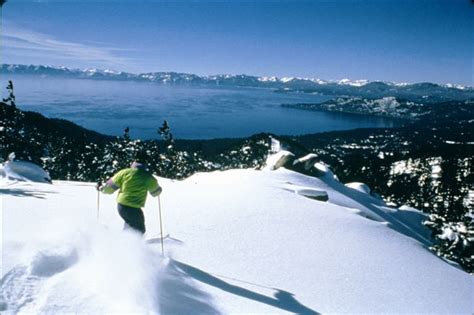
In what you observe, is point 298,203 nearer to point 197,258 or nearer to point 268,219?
point 268,219

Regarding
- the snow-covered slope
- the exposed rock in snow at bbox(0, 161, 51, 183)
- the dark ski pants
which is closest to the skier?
the dark ski pants

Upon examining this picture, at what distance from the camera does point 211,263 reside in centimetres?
771

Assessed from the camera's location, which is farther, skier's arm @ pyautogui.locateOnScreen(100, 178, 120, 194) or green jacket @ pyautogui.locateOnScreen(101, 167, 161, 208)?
skier's arm @ pyautogui.locateOnScreen(100, 178, 120, 194)

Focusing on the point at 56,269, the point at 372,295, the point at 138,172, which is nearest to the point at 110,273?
the point at 56,269

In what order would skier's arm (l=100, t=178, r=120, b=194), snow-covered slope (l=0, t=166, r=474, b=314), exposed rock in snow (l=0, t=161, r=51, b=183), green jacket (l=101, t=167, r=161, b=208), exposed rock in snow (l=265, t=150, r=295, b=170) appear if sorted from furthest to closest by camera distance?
exposed rock in snow (l=265, t=150, r=295, b=170), exposed rock in snow (l=0, t=161, r=51, b=183), skier's arm (l=100, t=178, r=120, b=194), green jacket (l=101, t=167, r=161, b=208), snow-covered slope (l=0, t=166, r=474, b=314)

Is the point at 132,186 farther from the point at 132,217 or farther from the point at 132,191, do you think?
the point at 132,217

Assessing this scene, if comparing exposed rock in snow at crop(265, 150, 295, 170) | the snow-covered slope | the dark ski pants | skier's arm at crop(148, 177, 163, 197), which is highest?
skier's arm at crop(148, 177, 163, 197)

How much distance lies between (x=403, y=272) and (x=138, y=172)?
7.42 meters

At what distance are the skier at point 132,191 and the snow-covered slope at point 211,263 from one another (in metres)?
0.39

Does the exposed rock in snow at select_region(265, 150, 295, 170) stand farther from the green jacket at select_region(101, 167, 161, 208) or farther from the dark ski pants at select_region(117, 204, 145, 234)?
the dark ski pants at select_region(117, 204, 145, 234)

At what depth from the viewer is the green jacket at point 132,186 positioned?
7.37m

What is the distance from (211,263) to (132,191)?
2.42m

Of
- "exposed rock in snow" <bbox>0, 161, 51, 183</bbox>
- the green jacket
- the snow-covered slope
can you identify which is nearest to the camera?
the snow-covered slope

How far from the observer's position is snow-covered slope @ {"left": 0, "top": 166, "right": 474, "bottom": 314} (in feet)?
16.2
